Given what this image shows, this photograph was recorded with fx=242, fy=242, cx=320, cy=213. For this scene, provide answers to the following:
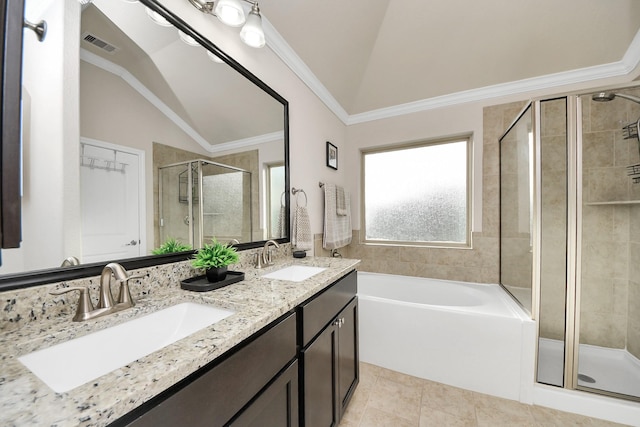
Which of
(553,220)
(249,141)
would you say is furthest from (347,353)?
(553,220)

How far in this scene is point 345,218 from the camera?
2740mm

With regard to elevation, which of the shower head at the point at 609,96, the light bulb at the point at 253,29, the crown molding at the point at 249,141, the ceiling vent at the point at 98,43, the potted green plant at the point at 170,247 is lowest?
the potted green plant at the point at 170,247

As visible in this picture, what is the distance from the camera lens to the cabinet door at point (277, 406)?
2.21 feet

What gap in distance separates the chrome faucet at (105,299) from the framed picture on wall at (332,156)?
2021 millimetres

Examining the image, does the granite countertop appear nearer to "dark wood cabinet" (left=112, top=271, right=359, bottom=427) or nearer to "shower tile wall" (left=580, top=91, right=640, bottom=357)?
"dark wood cabinet" (left=112, top=271, right=359, bottom=427)

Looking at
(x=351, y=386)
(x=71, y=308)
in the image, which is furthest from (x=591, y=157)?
(x=71, y=308)

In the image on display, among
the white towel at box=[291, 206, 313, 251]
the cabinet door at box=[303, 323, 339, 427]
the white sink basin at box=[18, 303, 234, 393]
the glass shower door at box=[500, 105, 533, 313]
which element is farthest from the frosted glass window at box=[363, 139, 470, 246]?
the white sink basin at box=[18, 303, 234, 393]

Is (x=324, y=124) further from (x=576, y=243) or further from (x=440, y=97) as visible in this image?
(x=576, y=243)

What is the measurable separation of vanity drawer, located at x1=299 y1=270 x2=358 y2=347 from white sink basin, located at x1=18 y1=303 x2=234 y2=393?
0.31 meters

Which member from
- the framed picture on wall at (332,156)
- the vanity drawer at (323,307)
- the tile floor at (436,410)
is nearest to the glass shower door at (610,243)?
the tile floor at (436,410)

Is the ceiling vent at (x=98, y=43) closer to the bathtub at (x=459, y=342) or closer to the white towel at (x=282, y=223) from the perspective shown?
the white towel at (x=282, y=223)

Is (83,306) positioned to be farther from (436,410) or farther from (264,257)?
(436,410)

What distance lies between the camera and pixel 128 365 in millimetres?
488

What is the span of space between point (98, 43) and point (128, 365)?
3.38ft
